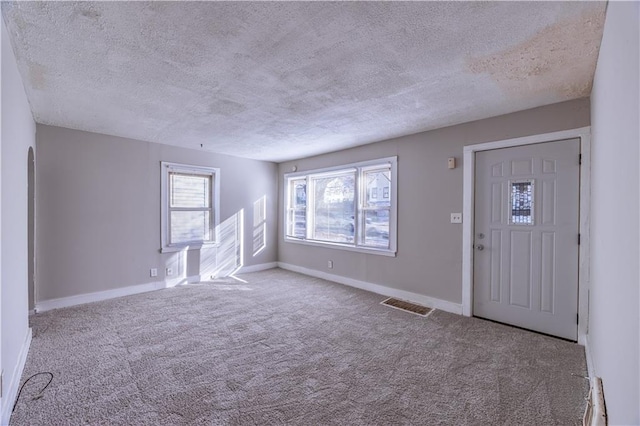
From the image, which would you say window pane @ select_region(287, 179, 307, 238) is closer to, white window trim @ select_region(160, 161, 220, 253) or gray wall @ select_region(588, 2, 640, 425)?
white window trim @ select_region(160, 161, 220, 253)

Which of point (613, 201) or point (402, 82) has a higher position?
point (402, 82)

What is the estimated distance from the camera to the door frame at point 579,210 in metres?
2.71

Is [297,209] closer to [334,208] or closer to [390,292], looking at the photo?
[334,208]

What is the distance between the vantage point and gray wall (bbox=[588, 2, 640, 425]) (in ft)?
3.36

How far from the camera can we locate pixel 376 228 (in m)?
4.58

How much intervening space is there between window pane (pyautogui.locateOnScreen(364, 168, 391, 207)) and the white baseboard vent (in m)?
2.95

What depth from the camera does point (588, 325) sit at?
2.64 metres

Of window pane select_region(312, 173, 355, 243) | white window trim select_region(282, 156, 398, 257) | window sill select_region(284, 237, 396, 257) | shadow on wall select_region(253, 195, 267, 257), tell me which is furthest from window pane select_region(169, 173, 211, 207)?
window pane select_region(312, 173, 355, 243)

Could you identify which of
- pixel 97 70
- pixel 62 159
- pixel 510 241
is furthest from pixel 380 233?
pixel 62 159

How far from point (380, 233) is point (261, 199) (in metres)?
2.64

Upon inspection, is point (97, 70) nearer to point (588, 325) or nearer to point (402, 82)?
point (402, 82)

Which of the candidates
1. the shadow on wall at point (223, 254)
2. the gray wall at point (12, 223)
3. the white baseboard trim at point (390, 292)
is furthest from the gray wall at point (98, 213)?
the white baseboard trim at point (390, 292)

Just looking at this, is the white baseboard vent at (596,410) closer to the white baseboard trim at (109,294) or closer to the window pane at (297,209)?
the window pane at (297,209)

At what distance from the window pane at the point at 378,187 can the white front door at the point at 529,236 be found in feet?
4.22
